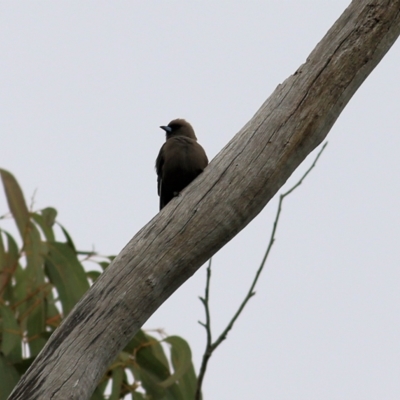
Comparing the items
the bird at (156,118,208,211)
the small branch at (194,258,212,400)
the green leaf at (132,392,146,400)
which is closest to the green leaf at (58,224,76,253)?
the bird at (156,118,208,211)

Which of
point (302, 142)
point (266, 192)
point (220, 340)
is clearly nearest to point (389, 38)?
point (302, 142)

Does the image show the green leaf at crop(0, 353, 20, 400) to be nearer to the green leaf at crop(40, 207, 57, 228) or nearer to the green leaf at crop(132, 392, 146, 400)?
the green leaf at crop(132, 392, 146, 400)

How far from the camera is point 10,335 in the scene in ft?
16.4

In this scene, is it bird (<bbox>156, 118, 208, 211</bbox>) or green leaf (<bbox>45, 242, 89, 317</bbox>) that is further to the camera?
green leaf (<bbox>45, 242, 89, 317</bbox>)

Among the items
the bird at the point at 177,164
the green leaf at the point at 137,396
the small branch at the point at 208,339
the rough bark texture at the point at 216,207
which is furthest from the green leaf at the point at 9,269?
the small branch at the point at 208,339

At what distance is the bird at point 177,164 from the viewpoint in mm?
4531

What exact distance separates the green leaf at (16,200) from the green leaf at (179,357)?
1206 mm

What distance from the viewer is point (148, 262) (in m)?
3.54

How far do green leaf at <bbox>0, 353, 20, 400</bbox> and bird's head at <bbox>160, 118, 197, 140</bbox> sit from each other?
5.59ft

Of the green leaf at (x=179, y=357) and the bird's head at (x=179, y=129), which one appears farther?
the bird's head at (x=179, y=129)

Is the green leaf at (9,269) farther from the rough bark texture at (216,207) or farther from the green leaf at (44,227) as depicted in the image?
the rough bark texture at (216,207)

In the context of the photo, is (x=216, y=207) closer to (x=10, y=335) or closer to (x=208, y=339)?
(x=208, y=339)

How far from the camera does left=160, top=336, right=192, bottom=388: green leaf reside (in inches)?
195

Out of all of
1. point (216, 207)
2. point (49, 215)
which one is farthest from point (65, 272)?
point (216, 207)
